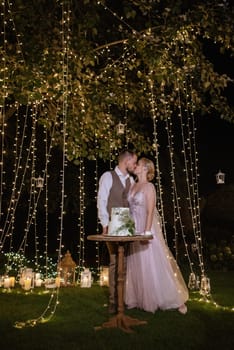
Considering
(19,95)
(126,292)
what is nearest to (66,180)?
(19,95)

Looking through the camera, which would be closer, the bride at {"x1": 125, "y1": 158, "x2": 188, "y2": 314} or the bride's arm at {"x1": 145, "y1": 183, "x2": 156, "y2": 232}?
the bride's arm at {"x1": 145, "y1": 183, "x2": 156, "y2": 232}

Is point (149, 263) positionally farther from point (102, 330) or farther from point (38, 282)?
Answer: point (38, 282)

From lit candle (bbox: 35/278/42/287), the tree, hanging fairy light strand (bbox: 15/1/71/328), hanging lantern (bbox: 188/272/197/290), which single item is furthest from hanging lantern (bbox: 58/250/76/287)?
hanging lantern (bbox: 188/272/197/290)

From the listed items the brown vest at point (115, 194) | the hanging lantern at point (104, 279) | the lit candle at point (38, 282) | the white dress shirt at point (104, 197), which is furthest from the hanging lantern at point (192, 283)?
the white dress shirt at point (104, 197)

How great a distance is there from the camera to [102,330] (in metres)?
4.80

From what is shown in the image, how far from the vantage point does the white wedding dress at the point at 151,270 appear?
219 inches

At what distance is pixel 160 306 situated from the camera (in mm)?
5609

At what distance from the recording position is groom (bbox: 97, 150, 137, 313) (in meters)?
5.17

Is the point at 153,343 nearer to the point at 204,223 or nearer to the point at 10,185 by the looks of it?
the point at 10,185

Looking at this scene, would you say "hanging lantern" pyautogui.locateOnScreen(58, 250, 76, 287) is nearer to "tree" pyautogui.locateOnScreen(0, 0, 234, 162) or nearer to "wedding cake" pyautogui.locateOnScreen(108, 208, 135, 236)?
"tree" pyautogui.locateOnScreen(0, 0, 234, 162)

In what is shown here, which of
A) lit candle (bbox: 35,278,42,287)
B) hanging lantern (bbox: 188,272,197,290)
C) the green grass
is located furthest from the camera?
lit candle (bbox: 35,278,42,287)

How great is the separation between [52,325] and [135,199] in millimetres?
1530

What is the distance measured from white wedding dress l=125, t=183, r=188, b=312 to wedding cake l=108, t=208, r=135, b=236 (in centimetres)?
78

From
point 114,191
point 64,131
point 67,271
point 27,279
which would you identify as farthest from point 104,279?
point 114,191
